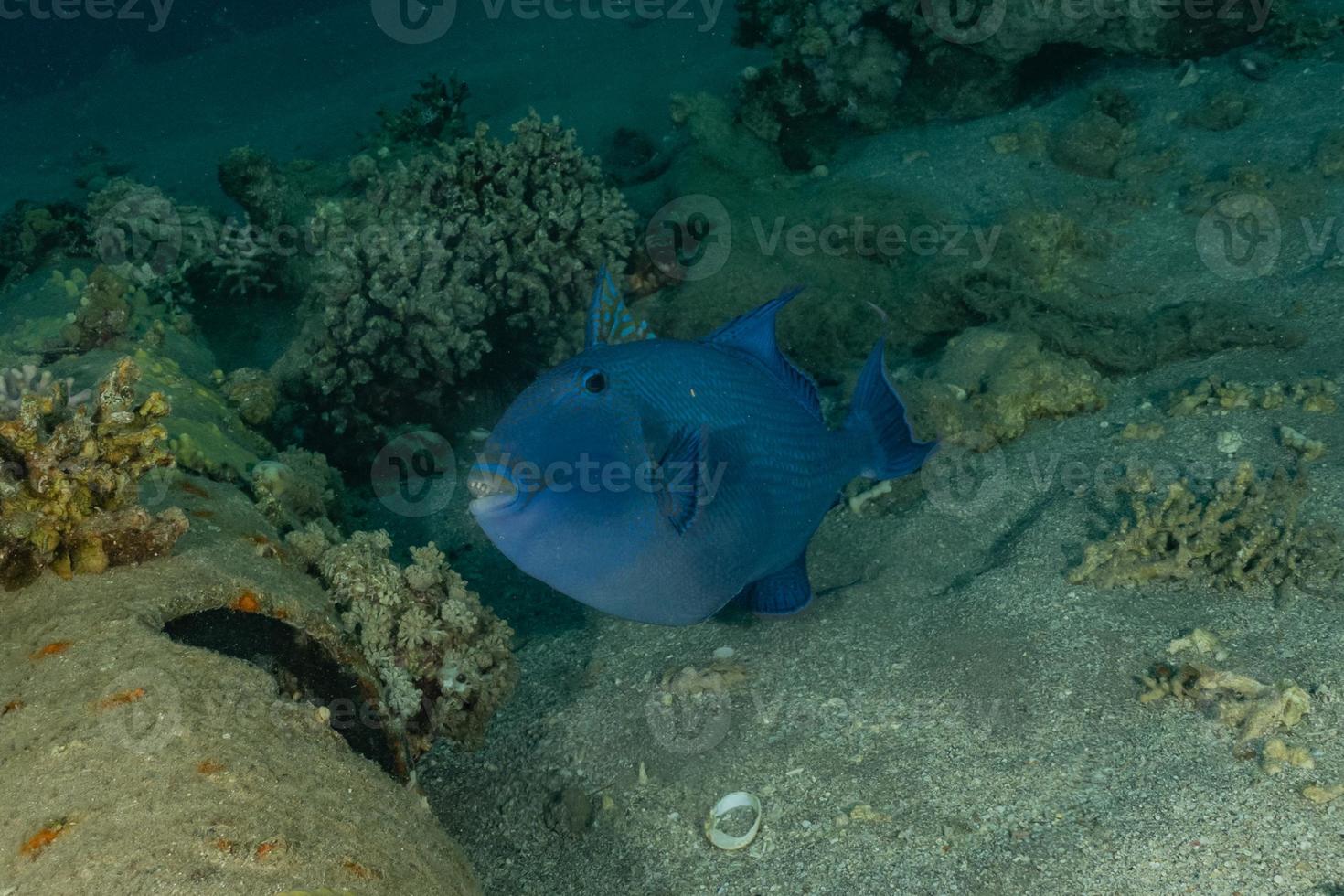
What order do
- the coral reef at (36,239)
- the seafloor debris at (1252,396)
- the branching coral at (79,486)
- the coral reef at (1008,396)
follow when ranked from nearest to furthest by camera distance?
the branching coral at (79,486), the seafloor debris at (1252,396), the coral reef at (1008,396), the coral reef at (36,239)

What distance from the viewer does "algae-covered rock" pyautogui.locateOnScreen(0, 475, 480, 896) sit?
5.87 ft

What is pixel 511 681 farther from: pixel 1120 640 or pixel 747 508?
pixel 1120 640

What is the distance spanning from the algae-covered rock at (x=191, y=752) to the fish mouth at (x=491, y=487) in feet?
2.94

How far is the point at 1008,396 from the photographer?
471 centimetres

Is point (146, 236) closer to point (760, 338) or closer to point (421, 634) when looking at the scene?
point (421, 634)

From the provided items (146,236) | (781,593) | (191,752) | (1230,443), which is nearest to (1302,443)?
(1230,443)

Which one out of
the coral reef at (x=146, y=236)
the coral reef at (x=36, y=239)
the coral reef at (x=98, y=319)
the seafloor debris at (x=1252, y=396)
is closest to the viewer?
the seafloor debris at (x=1252, y=396)

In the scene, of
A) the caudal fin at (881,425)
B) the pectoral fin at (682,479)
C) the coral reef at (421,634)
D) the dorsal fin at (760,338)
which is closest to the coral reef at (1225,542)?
the caudal fin at (881,425)

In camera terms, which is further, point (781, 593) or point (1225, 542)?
point (1225, 542)

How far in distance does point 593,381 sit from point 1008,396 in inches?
131

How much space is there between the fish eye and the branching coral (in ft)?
5.12

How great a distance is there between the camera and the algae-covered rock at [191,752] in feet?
5.87

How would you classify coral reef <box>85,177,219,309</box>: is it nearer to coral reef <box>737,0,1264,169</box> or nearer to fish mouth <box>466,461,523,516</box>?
coral reef <box>737,0,1264,169</box>

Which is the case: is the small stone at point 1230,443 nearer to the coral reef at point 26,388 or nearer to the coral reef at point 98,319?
the coral reef at point 26,388
